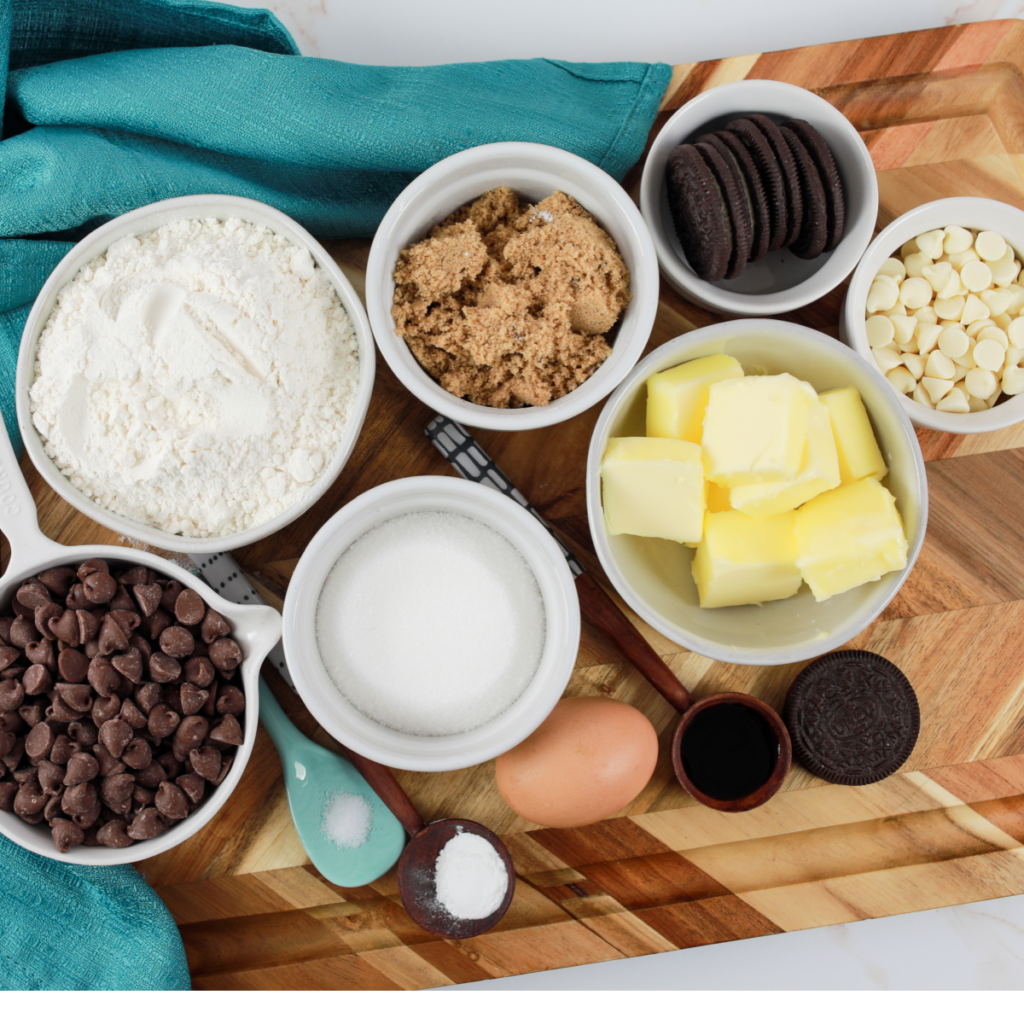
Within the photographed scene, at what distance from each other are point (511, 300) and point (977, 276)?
661 mm

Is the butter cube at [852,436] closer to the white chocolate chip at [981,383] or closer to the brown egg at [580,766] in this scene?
the white chocolate chip at [981,383]

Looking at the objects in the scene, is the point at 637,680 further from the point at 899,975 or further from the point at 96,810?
the point at 96,810

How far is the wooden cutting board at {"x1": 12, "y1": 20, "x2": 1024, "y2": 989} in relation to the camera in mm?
1161

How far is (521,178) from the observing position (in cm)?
104

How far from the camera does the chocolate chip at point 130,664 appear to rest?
3.14 feet

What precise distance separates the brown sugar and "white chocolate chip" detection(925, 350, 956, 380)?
0.43m

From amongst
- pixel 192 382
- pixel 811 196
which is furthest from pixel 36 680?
pixel 811 196

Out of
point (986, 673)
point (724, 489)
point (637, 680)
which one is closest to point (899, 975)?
point (986, 673)

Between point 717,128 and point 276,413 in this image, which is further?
point 717,128

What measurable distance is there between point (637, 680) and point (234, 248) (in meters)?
0.81

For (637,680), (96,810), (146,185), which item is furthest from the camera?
(637,680)

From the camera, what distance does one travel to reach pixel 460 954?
1.16m

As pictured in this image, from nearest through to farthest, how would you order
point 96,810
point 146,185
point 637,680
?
point 96,810, point 146,185, point 637,680

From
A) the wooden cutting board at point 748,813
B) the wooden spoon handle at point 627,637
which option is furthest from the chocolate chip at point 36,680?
the wooden spoon handle at point 627,637
